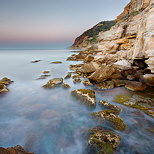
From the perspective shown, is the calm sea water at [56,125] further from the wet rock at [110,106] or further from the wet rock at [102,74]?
the wet rock at [102,74]

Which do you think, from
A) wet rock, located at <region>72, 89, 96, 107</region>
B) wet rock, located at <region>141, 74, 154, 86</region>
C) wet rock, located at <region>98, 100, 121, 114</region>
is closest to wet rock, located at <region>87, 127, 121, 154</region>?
wet rock, located at <region>98, 100, 121, 114</region>

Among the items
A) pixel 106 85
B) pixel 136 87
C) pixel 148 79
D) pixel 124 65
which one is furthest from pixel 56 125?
pixel 124 65

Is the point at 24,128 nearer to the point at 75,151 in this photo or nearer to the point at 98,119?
the point at 75,151

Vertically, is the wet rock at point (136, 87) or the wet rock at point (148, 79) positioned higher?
the wet rock at point (148, 79)

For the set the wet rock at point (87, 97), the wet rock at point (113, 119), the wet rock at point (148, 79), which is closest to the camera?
the wet rock at point (113, 119)

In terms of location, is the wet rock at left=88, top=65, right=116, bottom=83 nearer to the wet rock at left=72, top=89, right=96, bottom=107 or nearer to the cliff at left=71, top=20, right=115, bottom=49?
the wet rock at left=72, top=89, right=96, bottom=107

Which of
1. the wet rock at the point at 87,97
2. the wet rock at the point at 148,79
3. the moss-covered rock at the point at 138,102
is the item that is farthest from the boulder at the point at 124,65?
the wet rock at the point at 87,97

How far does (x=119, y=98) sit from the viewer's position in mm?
6504

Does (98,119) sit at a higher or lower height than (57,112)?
higher

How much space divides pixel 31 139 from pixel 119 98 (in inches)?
199

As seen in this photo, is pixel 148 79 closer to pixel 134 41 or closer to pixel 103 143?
pixel 103 143

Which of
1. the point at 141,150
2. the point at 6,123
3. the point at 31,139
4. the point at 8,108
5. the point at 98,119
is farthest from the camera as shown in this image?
the point at 8,108

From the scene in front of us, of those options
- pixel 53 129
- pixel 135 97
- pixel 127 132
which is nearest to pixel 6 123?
pixel 53 129

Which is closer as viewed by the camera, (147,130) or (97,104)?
(147,130)
